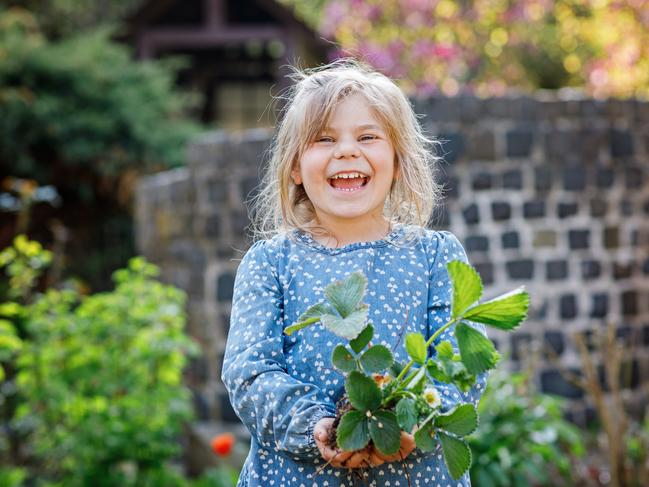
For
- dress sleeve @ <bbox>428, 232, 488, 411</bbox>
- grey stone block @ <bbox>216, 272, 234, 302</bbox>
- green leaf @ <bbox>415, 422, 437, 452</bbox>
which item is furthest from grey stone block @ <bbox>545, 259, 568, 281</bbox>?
green leaf @ <bbox>415, 422, 437, 452</bbox>

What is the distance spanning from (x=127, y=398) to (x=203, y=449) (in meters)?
1.35

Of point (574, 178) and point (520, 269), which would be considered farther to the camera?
point (574, 178)

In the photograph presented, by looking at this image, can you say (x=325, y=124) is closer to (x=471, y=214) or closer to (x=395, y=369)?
(x=395, y=369)

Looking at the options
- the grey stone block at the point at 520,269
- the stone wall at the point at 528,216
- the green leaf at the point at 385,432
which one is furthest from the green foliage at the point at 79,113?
the green leaf at the point at 385,432

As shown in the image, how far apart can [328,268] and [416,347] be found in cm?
39

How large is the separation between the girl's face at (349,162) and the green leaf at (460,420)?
1.67ft

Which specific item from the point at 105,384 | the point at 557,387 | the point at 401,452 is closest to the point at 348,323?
the point at 401,452

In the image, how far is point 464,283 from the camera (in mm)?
1541

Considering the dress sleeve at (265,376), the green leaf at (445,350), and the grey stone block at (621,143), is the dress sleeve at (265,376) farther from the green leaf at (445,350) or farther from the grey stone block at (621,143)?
the grey stone block at (621,143)

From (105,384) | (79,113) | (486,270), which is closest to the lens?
(105,384)

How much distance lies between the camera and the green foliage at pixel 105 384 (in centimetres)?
411

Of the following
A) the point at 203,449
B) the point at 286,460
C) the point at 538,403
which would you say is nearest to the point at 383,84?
the point at 286,460

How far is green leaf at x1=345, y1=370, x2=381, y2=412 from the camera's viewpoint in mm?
1539

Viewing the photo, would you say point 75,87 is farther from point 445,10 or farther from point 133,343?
point 133,343
